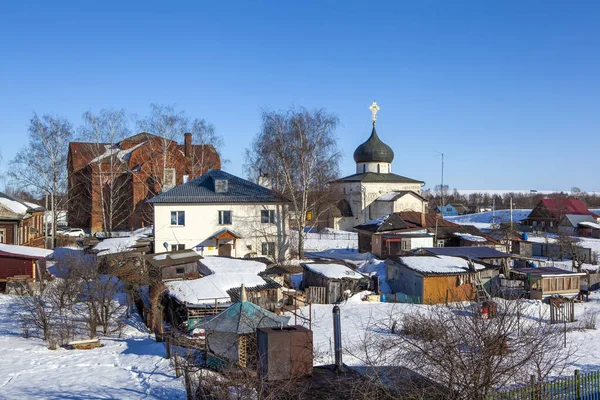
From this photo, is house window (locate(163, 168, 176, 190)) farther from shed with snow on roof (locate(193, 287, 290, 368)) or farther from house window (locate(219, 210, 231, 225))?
shed with snow on roof (locate(193, 287, 290, 368))

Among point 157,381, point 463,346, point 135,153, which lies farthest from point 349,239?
point 463,346

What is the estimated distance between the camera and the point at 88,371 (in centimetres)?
1417

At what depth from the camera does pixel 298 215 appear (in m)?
33.2

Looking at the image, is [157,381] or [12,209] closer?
[157,381]

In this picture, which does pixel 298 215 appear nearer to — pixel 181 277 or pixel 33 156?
pixel 181 277

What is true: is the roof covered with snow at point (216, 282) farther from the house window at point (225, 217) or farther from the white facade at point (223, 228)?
the house window at point (225, 217)

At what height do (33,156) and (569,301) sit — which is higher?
(33,156)

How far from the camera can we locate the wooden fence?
816cm

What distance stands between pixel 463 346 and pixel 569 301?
1765cm

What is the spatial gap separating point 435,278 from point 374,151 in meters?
30.6

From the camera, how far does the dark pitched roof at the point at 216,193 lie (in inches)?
1268

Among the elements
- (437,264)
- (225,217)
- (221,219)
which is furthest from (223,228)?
(437,264)

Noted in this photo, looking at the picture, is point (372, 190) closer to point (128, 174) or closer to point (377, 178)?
point (377, 178)

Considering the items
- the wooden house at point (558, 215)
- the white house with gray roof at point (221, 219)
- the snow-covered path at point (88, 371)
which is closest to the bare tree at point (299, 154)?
the white house with gray roof at point (221, 219)
